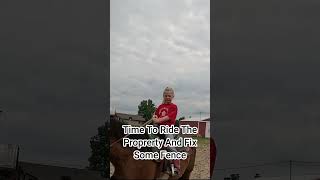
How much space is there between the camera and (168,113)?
13391mm

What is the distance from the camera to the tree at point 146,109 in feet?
44.0

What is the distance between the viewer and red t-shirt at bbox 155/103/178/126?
13.4 meters

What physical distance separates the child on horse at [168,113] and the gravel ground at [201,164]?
18.6 inches

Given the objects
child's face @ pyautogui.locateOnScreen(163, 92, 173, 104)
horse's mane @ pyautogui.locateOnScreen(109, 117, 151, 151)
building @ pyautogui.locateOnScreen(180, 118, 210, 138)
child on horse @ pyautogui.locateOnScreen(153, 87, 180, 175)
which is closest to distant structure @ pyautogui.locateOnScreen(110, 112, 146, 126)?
horse's mane @ pyautogui.locateOnScreen(109, 117, 151, 151)

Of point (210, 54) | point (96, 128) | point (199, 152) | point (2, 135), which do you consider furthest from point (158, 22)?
point (2, 135)

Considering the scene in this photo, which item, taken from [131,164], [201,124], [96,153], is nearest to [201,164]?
[201,124]

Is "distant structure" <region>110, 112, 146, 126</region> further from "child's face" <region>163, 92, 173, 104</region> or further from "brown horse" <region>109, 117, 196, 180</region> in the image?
"child's face" <region>163, 92, 173, 104</region>

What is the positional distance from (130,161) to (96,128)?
4.21 m

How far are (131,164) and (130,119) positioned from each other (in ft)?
3.61

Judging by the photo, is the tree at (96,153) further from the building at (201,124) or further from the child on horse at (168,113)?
the building at (201,124)

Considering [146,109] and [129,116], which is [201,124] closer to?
[146,109]

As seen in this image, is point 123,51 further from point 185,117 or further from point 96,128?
point 96,128

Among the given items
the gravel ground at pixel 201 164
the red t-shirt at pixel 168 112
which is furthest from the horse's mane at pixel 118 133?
the gravel ground at pixel 201 164

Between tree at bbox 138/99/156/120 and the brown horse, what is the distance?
51cm
